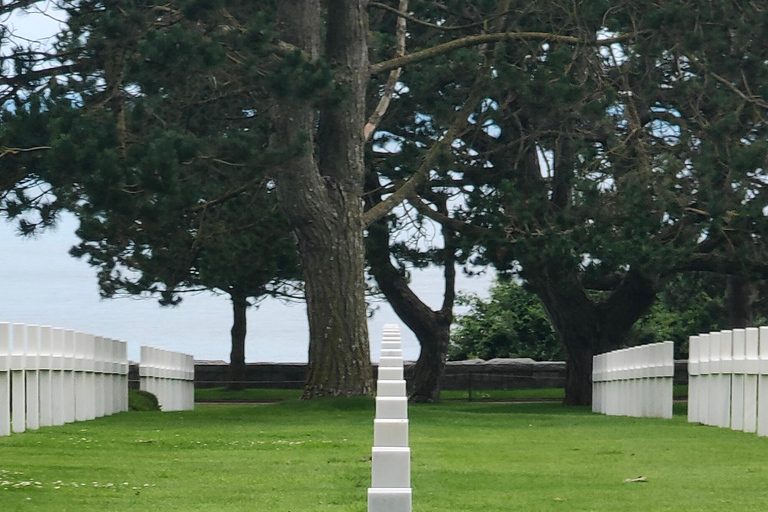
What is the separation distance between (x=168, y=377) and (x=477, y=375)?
16166mm

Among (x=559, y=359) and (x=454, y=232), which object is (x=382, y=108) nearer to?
(x=454, y=232)

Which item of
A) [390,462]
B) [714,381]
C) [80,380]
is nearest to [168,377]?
[80,380]

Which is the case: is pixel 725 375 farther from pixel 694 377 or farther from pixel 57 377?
pixel 57 377

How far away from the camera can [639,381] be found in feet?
67.9

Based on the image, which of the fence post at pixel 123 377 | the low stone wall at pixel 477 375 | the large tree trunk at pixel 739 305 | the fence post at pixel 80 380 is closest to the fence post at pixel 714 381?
the fence post at pixel 80 380

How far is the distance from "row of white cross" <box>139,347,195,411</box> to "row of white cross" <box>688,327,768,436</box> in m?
10.6

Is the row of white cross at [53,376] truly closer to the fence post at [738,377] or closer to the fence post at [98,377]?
the fence post at [98,377]

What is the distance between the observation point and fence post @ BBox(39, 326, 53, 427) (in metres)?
14.6

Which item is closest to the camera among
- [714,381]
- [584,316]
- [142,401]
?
[714,381]

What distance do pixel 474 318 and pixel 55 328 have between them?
31.6 m

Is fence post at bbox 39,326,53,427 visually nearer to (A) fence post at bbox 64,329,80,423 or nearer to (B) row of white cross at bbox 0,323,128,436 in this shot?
(B) row of white cross at bbox 0,323,128,436

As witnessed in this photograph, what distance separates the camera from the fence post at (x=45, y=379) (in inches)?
574

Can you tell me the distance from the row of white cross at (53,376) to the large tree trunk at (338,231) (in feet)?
11.4

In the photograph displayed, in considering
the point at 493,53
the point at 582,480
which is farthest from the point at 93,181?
the point at 582,480
